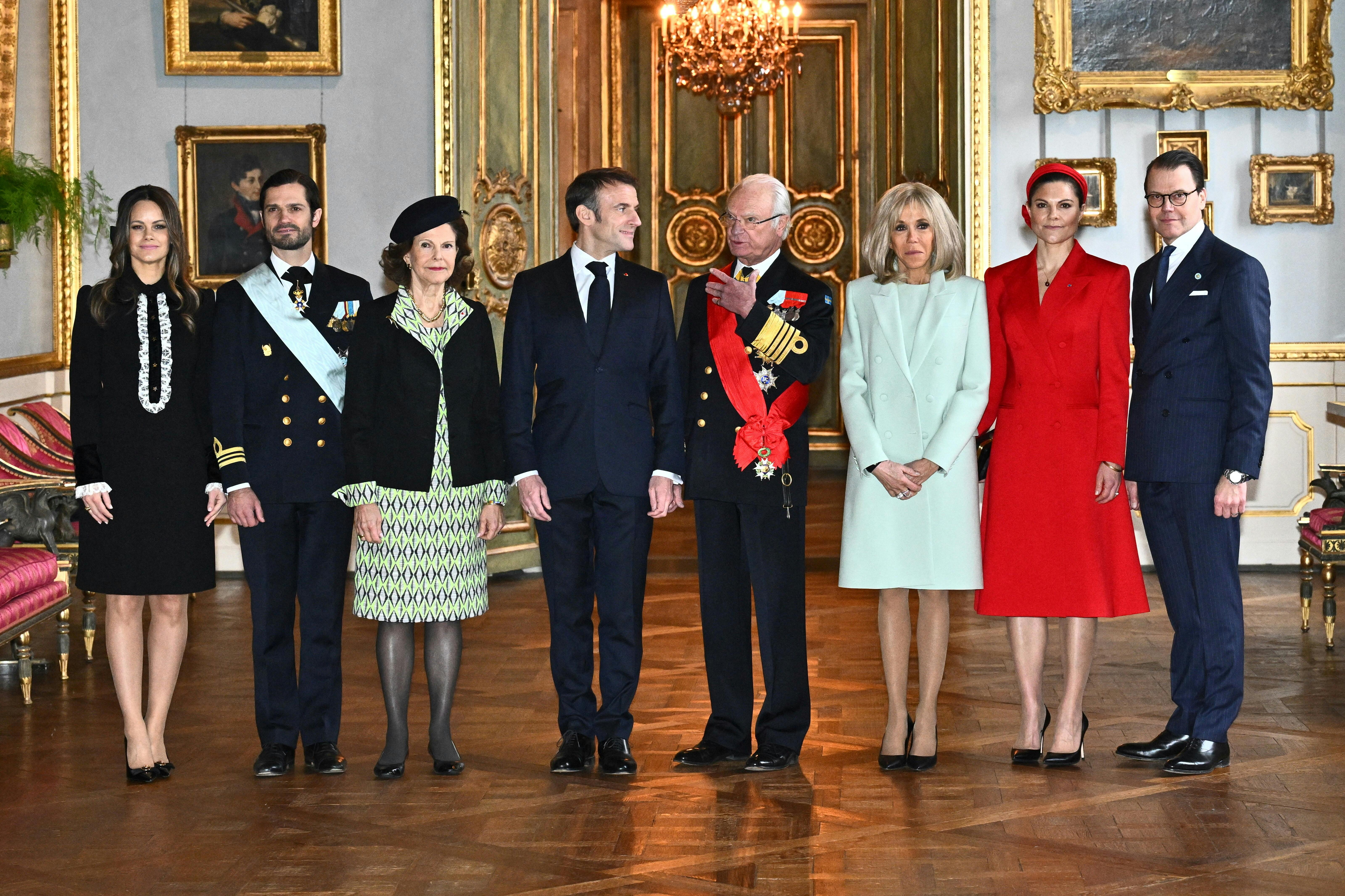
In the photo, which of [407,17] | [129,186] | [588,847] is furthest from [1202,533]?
[129,186]

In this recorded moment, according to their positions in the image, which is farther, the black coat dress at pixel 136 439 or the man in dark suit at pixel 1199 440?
the man in dark suit at pixel 1199 440

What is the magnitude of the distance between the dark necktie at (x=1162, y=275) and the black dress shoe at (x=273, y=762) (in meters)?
2.83

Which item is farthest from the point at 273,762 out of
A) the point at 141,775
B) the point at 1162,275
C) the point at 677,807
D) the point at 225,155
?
the point at 225,155

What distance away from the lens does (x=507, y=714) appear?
4914mm

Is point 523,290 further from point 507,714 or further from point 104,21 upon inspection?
point 104,21

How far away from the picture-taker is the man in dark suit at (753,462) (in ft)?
13.4

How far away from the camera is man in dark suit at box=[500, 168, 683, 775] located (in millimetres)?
4090

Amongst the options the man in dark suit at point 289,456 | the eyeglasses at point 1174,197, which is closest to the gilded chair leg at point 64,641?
the man in dark suit at point 289,456

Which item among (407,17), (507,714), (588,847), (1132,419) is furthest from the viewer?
(407,17)

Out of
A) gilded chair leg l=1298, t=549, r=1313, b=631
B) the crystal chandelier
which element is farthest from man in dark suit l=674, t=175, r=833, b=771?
the crystal chandelier

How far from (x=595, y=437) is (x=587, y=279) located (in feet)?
1.51

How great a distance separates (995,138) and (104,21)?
15.5 ft

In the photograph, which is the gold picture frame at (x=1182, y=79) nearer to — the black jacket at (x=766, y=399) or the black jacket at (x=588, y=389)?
the black jacket at (x=766, y=399)

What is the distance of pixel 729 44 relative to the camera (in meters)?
9.46
